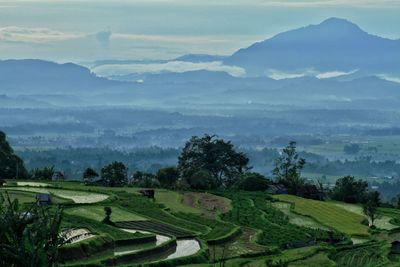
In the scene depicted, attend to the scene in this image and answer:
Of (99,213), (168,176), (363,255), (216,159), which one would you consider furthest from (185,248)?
(216,159)

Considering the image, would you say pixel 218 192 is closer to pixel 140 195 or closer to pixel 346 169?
pixel 140 195

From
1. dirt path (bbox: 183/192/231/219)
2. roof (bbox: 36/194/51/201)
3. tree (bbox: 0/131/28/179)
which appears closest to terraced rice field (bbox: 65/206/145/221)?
roof (bbox: 36/194/51/201)

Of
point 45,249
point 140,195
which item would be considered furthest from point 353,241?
point 45,249

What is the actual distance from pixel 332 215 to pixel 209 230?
44.2 feet

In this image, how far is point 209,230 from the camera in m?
42.0

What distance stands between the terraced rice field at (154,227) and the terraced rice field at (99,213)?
32.7 inches

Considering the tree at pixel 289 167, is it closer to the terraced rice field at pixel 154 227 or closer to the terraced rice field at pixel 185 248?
the terraced rice field at pixel 154 227

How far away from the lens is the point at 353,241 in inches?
1768

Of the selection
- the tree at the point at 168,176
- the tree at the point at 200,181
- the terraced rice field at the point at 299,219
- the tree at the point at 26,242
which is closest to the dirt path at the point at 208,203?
the terraced rice field at the point at 299,219

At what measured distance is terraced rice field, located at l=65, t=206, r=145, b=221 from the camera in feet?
136

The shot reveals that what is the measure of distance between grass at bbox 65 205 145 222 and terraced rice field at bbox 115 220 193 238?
29.5 inches

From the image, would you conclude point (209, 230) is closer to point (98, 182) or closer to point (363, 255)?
point (363, 255)

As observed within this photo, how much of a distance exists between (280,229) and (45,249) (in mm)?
23217

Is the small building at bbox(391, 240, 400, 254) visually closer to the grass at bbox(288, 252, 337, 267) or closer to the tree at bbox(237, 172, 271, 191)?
the grass at bbox(288, 252, 337, 267)
